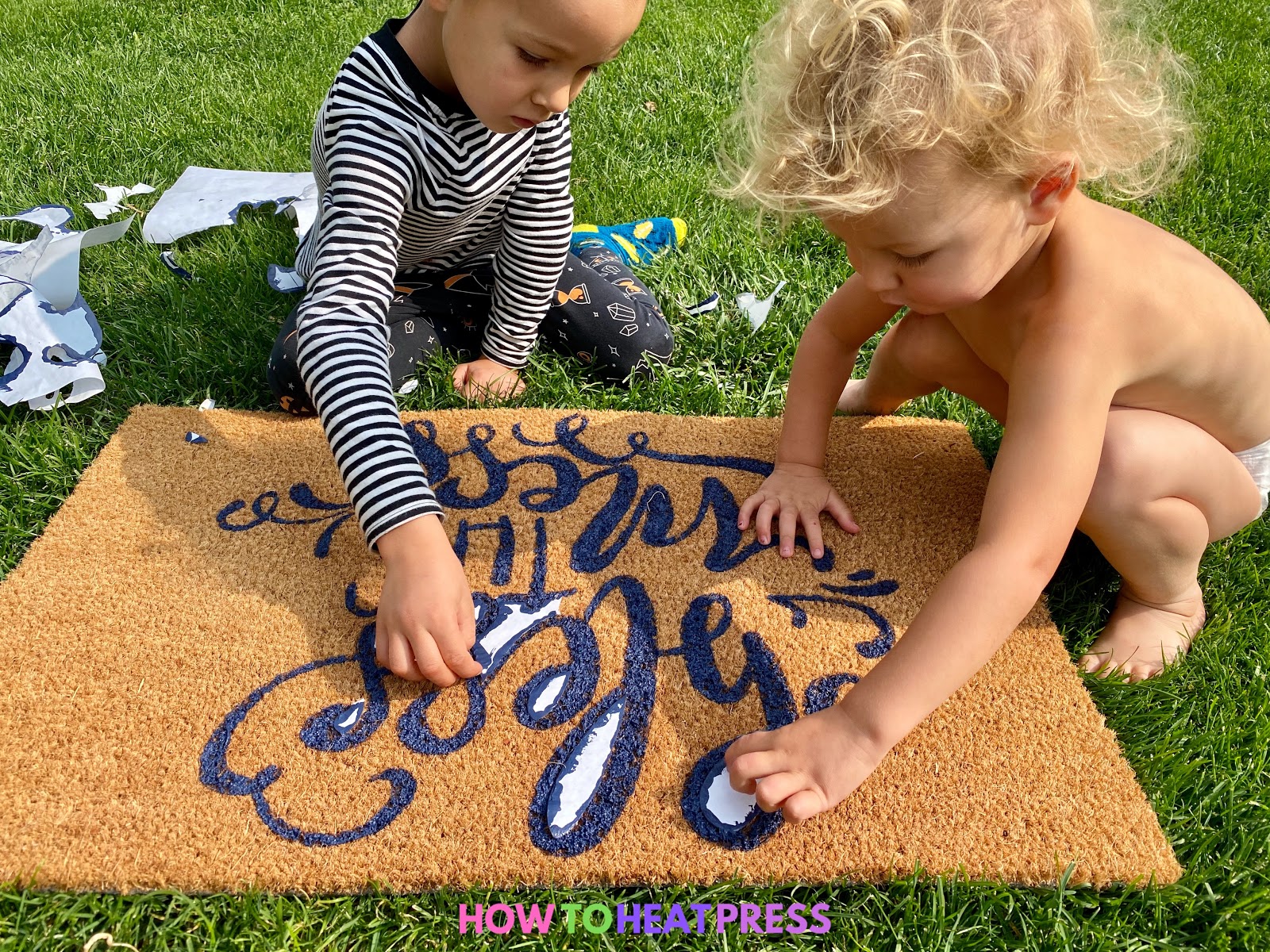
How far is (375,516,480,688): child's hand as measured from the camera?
1514mm

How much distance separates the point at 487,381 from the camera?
7.27 feet

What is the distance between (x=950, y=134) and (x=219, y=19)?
4176 millimetres

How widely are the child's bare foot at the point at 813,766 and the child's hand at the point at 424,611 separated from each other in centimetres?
49

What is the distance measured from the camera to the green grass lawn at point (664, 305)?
4.21ft

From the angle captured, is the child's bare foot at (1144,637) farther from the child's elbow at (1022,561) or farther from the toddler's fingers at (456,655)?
the toddler's fingers at (456,655)

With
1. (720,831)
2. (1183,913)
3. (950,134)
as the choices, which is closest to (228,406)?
(720,831)

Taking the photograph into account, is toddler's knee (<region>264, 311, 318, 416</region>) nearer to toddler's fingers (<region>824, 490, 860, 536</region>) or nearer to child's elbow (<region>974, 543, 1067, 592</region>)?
toddler's fingers (<region>824, 490, 860, 536</region>)

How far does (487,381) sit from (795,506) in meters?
0.80

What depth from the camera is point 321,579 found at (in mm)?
1739

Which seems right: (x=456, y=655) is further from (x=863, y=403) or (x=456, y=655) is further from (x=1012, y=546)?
(x=863, y=403)

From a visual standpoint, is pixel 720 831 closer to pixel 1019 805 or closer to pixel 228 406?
pixel 1019 805

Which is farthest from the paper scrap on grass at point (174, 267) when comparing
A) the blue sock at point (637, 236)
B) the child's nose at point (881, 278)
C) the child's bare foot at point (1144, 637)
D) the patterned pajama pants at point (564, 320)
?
the child's bare foot at point (1144, 637)

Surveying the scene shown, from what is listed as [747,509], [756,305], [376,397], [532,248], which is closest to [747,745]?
[747,509]

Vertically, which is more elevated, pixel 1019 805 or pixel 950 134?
pixel 950 134
